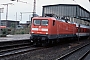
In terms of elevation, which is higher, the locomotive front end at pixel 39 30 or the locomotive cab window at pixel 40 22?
the locomotive cab window at pixel 40 22

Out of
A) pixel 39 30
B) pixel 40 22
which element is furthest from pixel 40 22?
pixel 39 30

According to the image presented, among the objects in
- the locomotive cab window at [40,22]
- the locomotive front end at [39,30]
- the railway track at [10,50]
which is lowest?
the railway track at [10,50]

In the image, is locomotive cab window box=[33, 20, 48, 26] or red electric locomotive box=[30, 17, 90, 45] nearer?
red electric locomotive box=[30, 17, 90, 45]

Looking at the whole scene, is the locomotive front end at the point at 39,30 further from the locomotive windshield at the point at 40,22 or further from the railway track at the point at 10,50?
the railway track at the point at 10,50

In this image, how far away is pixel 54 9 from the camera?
69750 mm

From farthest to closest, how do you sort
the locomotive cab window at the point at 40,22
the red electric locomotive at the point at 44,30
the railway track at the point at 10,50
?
the locomotive cab window at the point at 40,22 → the red electric locomotive at the point at 44,30 → the railway track at the point at 10,50

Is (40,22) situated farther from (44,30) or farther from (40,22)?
(44,30)

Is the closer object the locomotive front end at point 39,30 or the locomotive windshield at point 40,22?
the locomotive front end at point 39,30

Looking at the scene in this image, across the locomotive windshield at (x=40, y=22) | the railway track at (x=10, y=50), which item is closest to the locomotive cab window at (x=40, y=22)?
the locomotive windshield at (x=40, y=22)

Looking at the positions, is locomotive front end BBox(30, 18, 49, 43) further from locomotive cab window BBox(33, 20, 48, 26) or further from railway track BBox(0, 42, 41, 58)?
railway track BBox(0, 42, 41, 58)

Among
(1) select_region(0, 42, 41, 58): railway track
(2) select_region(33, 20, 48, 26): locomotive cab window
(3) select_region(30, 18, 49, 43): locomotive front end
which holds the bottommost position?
(1) select_region(0, 42, 41, 58): railway track

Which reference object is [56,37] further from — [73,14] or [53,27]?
[73,14]

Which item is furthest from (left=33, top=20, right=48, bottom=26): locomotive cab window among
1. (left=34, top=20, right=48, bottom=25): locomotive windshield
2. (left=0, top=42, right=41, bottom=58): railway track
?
(left=0, top=42, right=41, bottom=58): railway track

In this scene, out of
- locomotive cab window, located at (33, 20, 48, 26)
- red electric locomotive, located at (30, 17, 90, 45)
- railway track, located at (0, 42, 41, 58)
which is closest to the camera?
railway track, located at (0, 42, 41, 58)
